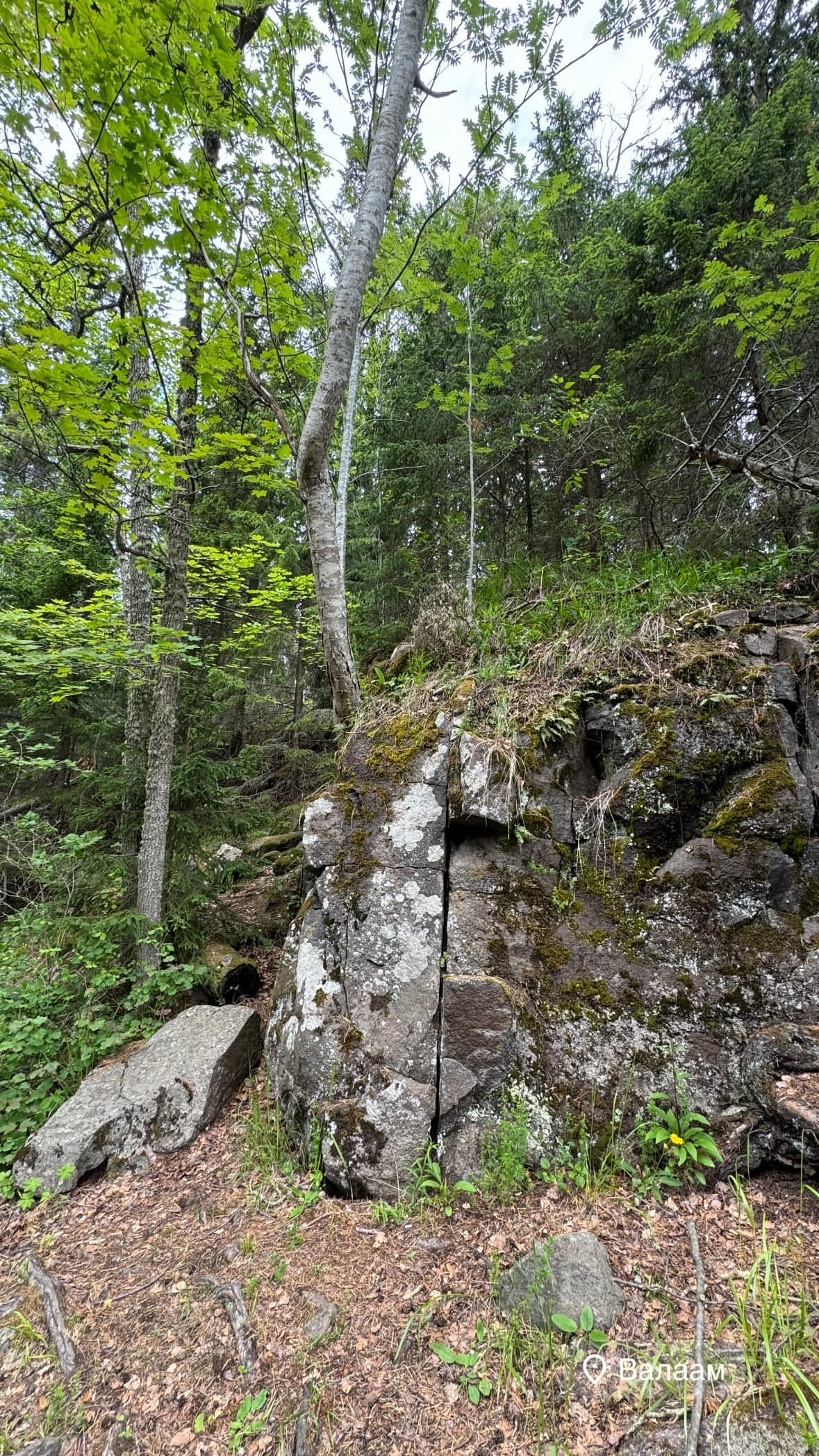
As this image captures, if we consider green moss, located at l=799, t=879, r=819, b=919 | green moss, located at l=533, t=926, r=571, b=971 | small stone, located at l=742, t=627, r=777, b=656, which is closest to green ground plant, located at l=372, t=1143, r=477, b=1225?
green moss, located at l=533, t=926, r=571, b=971

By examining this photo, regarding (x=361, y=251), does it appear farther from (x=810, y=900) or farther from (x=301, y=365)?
(x=810, y=900)

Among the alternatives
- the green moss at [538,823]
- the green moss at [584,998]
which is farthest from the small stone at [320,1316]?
the green moss at [538,823]

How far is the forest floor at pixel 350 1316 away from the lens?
1.90m

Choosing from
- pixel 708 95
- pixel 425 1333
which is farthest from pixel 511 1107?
pixel 708 95

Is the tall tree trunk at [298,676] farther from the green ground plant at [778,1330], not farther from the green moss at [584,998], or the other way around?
the green ground plant at [778,1330]

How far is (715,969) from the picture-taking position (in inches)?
118

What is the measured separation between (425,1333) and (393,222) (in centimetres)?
937

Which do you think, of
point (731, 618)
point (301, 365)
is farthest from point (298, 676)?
point (731, 618)

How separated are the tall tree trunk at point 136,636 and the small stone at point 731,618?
5028mm

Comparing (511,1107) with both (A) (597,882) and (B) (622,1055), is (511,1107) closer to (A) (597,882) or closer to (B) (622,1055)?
(B) (622,1055)

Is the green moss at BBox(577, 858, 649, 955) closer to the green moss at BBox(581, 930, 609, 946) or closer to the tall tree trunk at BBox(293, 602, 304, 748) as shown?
the green moss at BBox(581, 930, 609, 946)

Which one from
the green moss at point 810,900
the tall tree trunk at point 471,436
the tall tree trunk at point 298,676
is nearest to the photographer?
the green moss at point 810,900

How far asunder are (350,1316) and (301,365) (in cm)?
695

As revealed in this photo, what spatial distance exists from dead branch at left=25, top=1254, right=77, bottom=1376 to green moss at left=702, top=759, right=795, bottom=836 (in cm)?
428
